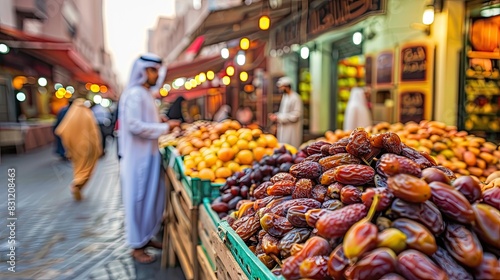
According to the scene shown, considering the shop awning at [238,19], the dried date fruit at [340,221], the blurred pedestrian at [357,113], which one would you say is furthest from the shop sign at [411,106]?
the dried date fruit at [340,221]

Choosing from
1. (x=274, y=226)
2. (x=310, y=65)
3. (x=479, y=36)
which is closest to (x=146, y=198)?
(x=274, y=226)

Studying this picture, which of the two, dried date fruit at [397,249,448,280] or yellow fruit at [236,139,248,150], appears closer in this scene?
dried date fruit at [397,249,448,280]

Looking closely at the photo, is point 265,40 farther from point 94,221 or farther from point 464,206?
point 464,206

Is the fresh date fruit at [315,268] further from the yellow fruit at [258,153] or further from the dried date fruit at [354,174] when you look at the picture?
the yellow fruit at [258,153]

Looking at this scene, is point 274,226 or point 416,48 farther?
point 416,48

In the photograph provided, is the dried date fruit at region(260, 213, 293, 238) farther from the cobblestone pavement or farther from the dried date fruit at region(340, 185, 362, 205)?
the cobblestone pavement

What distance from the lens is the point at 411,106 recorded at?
7047 millimetres

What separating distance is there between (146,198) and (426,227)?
11.1 feet

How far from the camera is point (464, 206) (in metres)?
1.13

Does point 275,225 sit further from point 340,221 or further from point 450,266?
point 450,266

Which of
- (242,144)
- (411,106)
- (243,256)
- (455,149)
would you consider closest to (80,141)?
(242,144)

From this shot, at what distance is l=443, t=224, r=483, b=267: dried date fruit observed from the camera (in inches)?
41.7

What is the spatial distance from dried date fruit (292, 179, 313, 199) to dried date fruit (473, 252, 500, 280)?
659mm

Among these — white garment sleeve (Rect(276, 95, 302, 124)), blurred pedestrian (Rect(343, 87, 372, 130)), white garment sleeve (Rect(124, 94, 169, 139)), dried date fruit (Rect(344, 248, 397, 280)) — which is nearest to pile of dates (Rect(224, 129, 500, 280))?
dried date fruit (Rect(344, 248, 397, 280))
